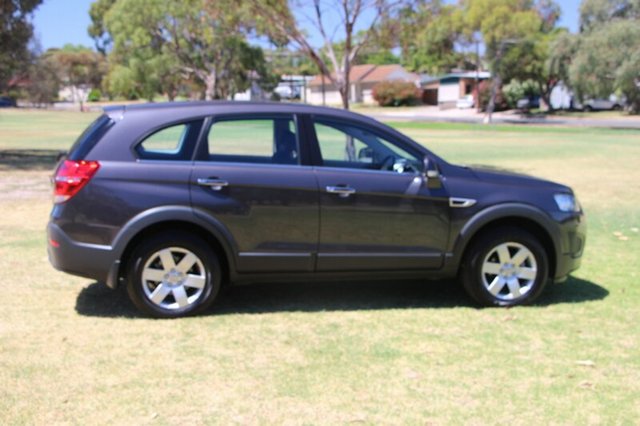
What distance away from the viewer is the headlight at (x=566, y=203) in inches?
239

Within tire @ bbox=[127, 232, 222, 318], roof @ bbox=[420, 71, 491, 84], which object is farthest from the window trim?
roof @ bbox=[420, 71, 491, 84]

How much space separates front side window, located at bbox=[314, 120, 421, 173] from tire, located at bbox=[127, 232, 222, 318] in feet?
4.16

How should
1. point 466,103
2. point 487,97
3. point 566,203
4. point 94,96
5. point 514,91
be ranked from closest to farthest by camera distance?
point 566,203
point 487,97
point 514,91
point 466,103
point 94,96

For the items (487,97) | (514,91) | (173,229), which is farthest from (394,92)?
(173,229)

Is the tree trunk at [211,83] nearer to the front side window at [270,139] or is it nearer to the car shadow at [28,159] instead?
the car shadow at [28,159]

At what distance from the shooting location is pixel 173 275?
554 cm

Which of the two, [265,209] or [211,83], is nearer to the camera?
[265,209]

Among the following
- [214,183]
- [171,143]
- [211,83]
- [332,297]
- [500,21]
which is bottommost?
[332,297]

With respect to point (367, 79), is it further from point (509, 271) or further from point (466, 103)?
point (509, 271)

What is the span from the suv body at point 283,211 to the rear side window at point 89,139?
0.01m

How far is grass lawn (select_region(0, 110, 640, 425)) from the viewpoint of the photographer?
4059 mm

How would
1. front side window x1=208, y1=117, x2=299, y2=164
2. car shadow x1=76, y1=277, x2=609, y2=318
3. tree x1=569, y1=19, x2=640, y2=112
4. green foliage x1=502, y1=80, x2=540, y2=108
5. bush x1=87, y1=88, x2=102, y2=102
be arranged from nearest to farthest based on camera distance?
front side window x1=208, y1=117, x2=299, y2=164
car shadow x1=76, y1=277, x2=609, y2=318
tree x1=569, y1=19, x2=640, y2=112
green foliage x1=502, y1=80, x2=540, y2=108
bush x1=87, y1=88, x2=102, y2=102

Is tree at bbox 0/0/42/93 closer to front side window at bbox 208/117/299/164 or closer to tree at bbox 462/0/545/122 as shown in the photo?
front side window at bbox 208/117/299/164

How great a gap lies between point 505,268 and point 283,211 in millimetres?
1931
